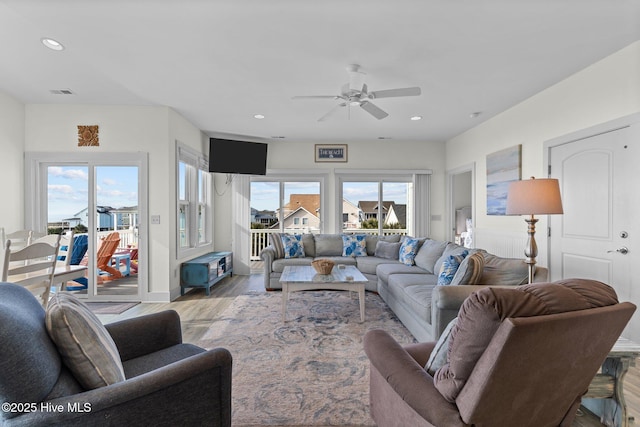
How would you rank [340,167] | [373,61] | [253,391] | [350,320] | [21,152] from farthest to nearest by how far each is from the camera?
1. [340,167]
2. [21,152]
3. [350,320]
4. [373,61]
5. [253,391]

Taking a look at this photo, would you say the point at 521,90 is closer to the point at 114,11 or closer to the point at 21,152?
the point at 114,11

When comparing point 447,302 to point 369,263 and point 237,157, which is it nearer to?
point 369,263

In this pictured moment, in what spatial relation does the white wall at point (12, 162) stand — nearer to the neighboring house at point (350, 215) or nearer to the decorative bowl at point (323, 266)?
the decorative bowl at point (323, 266)

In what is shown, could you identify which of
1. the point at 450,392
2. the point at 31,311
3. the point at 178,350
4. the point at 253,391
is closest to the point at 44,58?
the point at 31,311

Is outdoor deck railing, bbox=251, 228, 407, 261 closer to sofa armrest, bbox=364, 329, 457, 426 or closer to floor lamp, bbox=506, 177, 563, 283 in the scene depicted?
floor lamp, bbox=506, 177, 563, 283

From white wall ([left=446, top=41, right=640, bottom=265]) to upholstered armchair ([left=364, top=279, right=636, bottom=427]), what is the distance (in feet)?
8.80

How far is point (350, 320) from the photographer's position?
3.37 metres

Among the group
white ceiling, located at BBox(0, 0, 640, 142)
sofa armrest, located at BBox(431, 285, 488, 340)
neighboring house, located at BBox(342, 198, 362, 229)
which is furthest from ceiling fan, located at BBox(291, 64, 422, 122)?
neighboring house, located at BBox(342, 198, 362, 229)

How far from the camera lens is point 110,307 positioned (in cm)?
→ 390

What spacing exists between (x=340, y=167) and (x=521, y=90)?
3.28 m

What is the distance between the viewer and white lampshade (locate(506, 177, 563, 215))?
2.34 m

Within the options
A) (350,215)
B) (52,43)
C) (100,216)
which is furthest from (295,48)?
(350,215)

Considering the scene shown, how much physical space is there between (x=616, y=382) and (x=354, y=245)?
152 inches

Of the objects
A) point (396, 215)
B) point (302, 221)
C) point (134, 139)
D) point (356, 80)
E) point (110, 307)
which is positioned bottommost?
point (110, 307)
